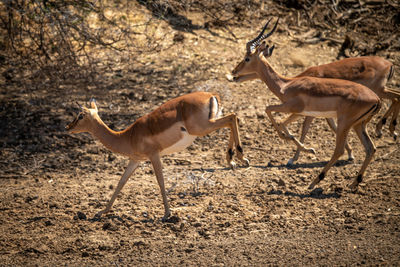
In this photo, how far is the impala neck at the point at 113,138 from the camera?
7.21 meters

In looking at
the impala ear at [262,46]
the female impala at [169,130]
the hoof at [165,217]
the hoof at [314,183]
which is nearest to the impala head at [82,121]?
the female impala at [169,130]

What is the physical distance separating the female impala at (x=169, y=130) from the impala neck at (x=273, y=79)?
1.77 metres

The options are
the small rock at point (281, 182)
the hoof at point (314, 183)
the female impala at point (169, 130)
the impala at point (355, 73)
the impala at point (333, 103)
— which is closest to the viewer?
the female impala at point (169, 130)

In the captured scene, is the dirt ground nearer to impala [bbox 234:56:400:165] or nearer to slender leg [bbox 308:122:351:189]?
slender leg [bbox 308:122:351:189]

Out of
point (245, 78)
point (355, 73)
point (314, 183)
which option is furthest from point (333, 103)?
point (245, 78)

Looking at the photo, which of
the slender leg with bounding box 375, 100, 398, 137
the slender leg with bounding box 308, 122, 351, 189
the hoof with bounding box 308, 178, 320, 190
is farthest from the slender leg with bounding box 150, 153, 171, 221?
the slender leg with bounding box 375, 100, 398, 137

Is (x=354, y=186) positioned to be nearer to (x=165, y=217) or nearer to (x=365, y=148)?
(x=365, y=148)

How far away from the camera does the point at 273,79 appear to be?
28.5 ft

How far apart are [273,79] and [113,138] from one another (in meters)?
2.99

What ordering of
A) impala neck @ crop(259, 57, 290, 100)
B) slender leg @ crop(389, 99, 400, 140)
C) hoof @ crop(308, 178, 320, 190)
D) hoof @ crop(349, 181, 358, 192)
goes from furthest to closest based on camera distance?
slender leg @ crop(389, 99, 400, 140) → impala neck @ crop(259, 57, 290, 100) → hoof @ crop(308, 178, 320, 190) → hoof @ crop(349, 181, 358, 192)

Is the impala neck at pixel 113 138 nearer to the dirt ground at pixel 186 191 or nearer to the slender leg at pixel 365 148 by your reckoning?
the dirt ground at pixel 186 191

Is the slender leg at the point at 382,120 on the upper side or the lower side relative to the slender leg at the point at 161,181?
lower

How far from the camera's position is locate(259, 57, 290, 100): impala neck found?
28.1 feet

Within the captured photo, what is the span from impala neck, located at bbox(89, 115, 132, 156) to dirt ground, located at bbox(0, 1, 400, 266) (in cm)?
89
